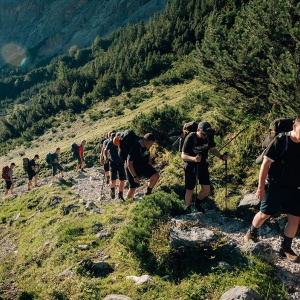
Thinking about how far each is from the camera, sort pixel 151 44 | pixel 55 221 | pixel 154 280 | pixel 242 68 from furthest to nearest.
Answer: pixel 151 44, pixel 55 221, pixel 242 68, pixel 154 280

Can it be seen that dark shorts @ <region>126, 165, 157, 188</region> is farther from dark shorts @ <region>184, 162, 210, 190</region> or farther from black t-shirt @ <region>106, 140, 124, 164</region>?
black t-shirt @ <region>106, 140, 124, 164</region>

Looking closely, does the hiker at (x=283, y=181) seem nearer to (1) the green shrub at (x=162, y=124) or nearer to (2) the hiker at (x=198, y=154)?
(2) the hiker at (x=198, y=154)

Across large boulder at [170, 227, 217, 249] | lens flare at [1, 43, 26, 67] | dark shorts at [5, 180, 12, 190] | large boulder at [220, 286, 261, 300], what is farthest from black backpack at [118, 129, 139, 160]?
lens flare at [1, 43, 26, 67]

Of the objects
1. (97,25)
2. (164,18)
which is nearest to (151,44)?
(164,18)

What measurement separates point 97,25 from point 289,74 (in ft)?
406

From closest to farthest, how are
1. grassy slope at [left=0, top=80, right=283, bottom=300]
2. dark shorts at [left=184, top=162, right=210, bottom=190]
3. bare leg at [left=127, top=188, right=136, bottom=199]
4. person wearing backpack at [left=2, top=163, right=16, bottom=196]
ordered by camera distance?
grassy slope at [left=0, top=80, right=283, bottom=300] → dark shorts at [left=184, top=162, right=210, bottom=190] → bare leg at [left=127, top=188, right=136, bottom=199] → person wearing backpack at [left=2, top=163, right=16, bottom=196]

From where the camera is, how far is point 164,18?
165 ft

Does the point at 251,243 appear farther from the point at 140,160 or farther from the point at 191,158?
the point at 140,160

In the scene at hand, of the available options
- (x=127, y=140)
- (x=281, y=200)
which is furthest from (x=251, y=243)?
(x=127, y=140)

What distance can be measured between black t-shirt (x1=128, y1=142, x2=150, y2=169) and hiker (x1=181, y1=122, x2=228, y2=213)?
133 cm

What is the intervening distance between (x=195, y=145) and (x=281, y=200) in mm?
2223

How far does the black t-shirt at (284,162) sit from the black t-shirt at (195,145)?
2046 millimetres

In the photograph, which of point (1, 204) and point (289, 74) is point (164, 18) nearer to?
point (1, 204)

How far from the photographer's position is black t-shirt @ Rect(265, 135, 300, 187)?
13.9 feet
